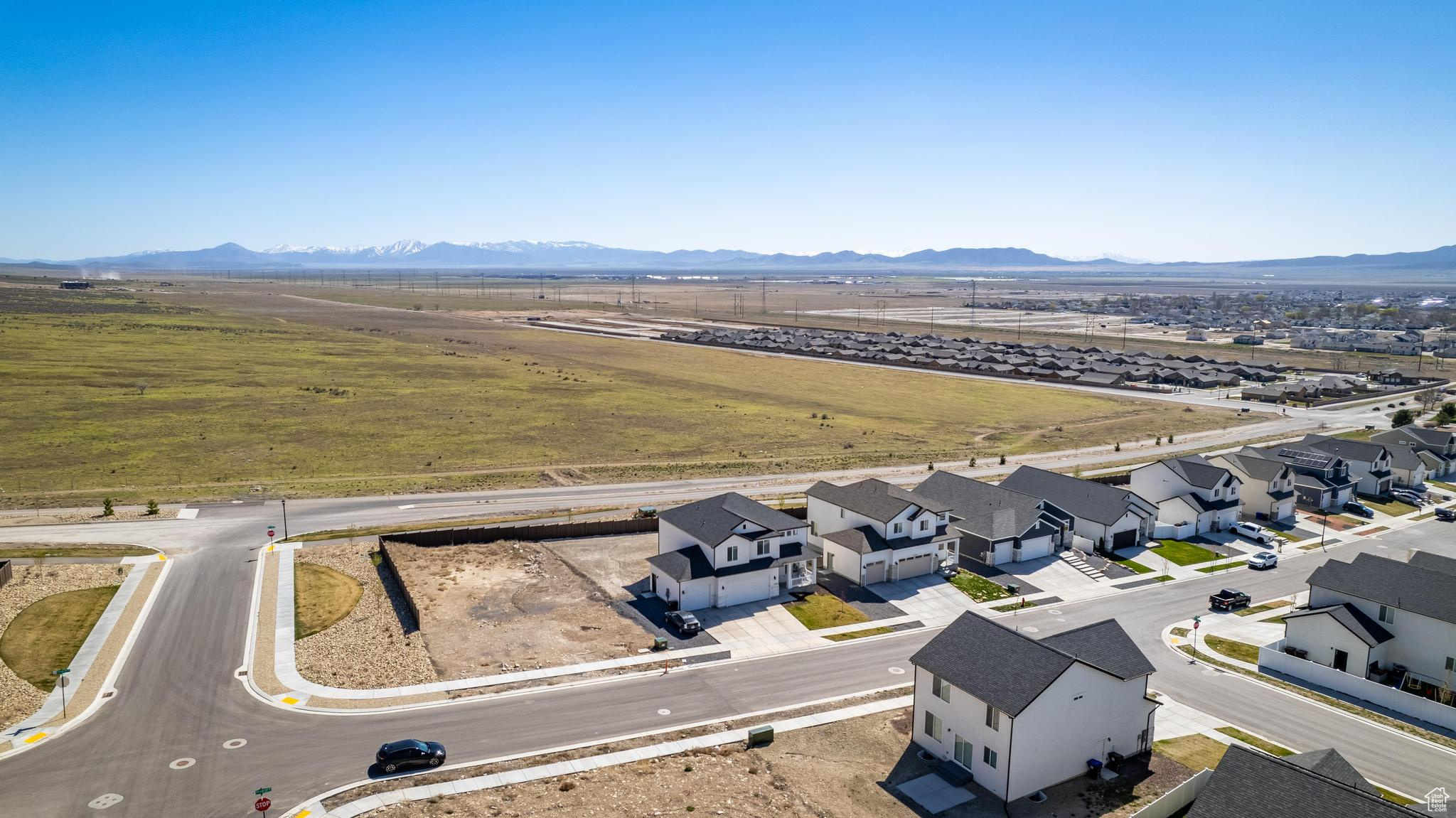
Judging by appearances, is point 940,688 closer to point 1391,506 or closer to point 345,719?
point 345,719

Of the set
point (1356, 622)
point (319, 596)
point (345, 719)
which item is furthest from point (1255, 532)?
→ point (319, 596)

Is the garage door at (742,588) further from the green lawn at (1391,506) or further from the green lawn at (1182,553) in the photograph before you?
the green lawn at (1391,506)

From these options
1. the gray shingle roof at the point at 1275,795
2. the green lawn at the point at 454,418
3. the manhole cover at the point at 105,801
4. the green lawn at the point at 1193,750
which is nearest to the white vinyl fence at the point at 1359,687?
the green lawn at the point at 1193,750

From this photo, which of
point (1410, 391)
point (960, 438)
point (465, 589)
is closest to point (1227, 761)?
point (465, 589)

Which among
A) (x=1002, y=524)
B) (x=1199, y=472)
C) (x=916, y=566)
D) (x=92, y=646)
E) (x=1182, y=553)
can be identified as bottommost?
(x=1182, y=553)

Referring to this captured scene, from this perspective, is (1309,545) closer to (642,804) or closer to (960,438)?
(960,438)
